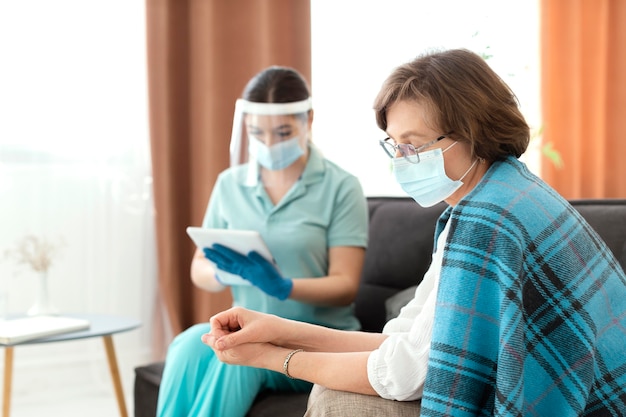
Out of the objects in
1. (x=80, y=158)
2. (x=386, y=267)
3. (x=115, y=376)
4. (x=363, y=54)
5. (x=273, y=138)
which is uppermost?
(x=363, y=54)

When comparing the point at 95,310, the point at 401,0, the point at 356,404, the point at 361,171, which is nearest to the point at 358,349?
the point at 356,404

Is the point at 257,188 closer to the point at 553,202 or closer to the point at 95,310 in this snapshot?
the point at 553,202

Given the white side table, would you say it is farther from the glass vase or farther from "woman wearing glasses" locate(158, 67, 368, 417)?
"woman wearing glasses" locate(158, 67, 368, 417)

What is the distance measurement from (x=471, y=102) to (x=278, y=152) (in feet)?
3.20

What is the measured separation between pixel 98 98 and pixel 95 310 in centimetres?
92

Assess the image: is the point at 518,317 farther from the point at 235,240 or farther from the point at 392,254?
the point at 392,254

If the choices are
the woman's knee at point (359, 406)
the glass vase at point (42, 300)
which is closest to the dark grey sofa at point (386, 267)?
the glass vase at point (42, 300)

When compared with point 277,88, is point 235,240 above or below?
below

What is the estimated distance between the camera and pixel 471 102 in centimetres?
118

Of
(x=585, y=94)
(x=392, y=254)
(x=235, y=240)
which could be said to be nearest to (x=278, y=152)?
(x=235, y=240)

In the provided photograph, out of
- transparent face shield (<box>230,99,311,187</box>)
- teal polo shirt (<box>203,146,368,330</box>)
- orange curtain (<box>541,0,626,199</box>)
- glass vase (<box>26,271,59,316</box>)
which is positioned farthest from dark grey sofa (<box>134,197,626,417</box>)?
orange curtain (<box>541,0,626,199</box>)

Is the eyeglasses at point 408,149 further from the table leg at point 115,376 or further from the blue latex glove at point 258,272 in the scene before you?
the table leg at point 115,376

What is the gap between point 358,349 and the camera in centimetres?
144

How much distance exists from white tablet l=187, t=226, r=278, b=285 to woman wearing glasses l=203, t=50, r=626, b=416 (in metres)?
0.66
